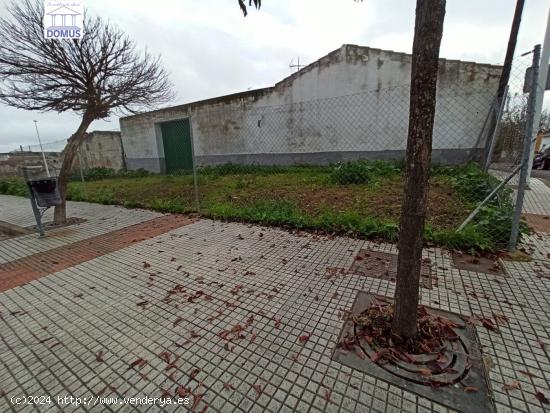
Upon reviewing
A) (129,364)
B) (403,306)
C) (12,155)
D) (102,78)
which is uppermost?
(102,78)

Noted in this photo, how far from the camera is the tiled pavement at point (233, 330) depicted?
1478mm

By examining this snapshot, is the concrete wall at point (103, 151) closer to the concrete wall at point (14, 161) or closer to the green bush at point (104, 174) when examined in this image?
the green bush at point (104, 174)

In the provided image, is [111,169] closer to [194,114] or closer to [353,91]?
[194,114]

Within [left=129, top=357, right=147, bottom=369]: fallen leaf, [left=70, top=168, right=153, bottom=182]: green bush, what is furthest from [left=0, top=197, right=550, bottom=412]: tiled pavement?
[left=70, top=168, right=153, bottom=182]: green bush

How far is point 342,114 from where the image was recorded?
30.0 feet

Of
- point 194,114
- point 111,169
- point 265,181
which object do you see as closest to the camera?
point 265,181

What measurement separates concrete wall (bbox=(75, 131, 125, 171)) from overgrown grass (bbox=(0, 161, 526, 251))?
565 centimetres

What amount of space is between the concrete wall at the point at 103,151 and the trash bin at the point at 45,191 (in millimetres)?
12247

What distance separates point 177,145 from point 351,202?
10515 millimetres

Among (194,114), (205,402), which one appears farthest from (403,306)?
(194,114)

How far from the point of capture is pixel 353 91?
29.3ft

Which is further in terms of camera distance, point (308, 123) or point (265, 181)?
point (308, 123)

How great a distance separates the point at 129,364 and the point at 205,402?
66cm

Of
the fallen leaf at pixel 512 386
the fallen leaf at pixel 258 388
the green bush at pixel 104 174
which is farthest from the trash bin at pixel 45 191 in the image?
the green bush at pixel 104 174
